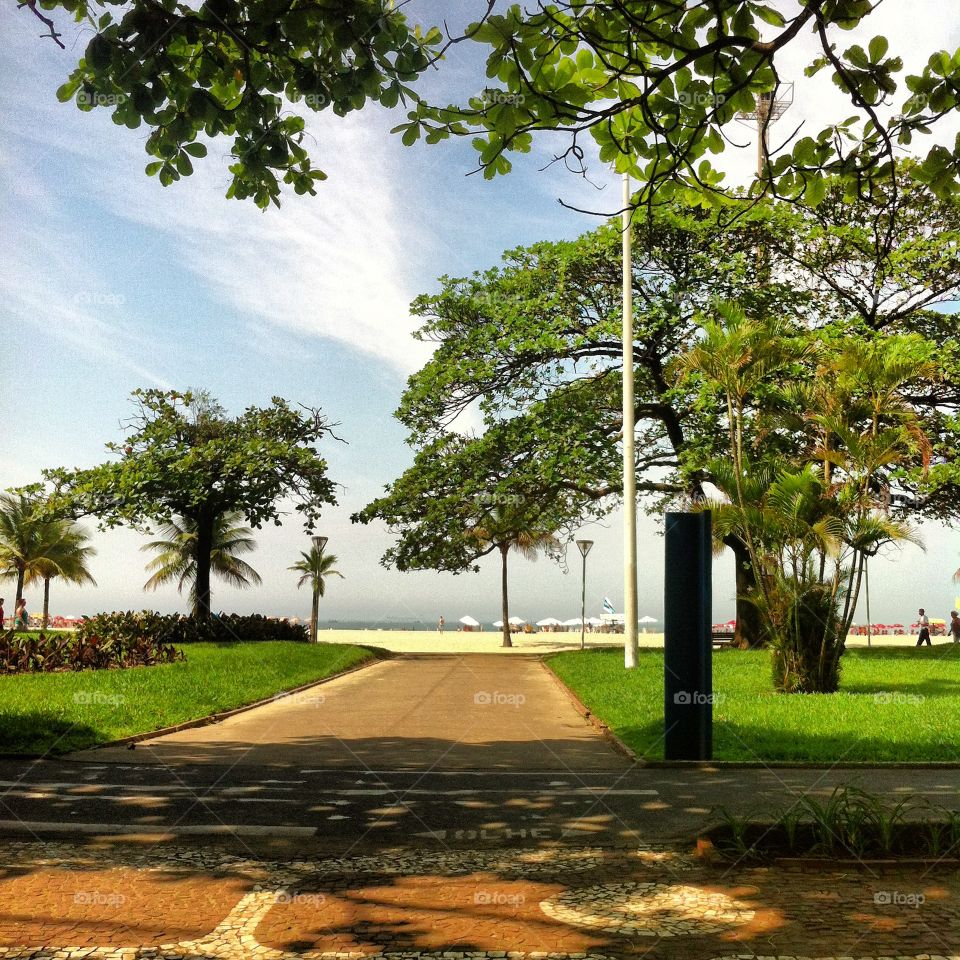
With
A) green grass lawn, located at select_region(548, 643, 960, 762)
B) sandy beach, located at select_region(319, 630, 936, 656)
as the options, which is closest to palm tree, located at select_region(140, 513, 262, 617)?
sandy beach, located at select_region(319, 630, 936, 656)

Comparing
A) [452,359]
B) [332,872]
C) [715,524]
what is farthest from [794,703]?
[452,359]

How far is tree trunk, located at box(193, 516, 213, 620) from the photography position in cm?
3088

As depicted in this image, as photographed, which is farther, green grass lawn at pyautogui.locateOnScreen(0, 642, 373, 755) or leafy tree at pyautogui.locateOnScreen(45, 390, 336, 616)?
leafy tree at pyautogui.locateOnScreen(45, 390, 336, 616)

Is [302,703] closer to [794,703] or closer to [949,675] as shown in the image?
[794,703]

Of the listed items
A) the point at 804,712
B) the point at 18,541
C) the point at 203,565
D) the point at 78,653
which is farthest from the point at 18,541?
the point at 804,712

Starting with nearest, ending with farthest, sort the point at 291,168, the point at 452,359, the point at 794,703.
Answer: the point at 291,168, the point at 794,703, the point at 452,359

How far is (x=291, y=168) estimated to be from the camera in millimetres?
7102

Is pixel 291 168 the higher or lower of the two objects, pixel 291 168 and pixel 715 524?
the higher

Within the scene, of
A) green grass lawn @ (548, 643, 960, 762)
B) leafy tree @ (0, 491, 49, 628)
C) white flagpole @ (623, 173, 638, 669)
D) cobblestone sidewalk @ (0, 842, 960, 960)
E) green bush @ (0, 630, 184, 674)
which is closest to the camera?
cobblestone sidewalk @ (0, 842, 960, 960)

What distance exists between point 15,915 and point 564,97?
554 cm

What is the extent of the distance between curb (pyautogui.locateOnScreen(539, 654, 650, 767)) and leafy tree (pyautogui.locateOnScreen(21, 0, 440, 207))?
22.3 ft

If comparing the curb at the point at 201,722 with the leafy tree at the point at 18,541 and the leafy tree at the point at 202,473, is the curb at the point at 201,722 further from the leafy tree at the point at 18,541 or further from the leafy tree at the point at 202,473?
the leafy tree at the point at 18,541

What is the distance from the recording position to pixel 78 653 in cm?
1994

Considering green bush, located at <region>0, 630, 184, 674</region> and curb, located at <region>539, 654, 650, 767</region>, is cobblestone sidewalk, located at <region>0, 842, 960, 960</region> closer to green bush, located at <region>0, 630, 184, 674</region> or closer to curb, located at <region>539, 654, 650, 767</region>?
curb, located at <region>539, 654, 650, 767</region>
